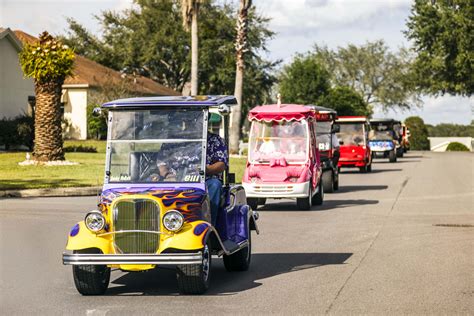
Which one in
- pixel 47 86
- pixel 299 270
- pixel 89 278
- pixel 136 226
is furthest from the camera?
pixel 47 86

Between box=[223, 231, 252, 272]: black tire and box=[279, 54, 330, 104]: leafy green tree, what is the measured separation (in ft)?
201

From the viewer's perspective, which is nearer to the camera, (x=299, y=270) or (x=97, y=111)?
(x=97, y=111)

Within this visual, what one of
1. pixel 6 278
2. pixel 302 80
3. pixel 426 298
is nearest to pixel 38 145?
pixel 6 278

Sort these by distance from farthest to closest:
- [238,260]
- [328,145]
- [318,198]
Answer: [328,145] < [318,198] < [238,260]

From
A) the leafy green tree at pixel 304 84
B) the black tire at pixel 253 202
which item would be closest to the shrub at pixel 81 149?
the black tire at pixel 253 202

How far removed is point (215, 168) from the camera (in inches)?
447

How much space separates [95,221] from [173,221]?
816 mm

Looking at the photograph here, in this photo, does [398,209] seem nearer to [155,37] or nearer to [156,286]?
[156,286]

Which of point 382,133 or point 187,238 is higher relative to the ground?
point 382,133

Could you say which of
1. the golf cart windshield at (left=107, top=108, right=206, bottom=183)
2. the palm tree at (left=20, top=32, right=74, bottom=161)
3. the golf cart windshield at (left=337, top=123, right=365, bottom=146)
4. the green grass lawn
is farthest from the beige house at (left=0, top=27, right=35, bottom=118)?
the golf cart windshield at (left=107, top=108, right=206, bottom=183)

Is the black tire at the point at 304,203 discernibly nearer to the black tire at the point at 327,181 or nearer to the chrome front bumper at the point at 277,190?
the chrome front bumper at the point at 277,190

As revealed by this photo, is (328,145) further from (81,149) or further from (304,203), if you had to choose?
(81,149)

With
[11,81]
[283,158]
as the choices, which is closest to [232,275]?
[283,158]

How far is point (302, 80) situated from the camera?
7381 centimetres
